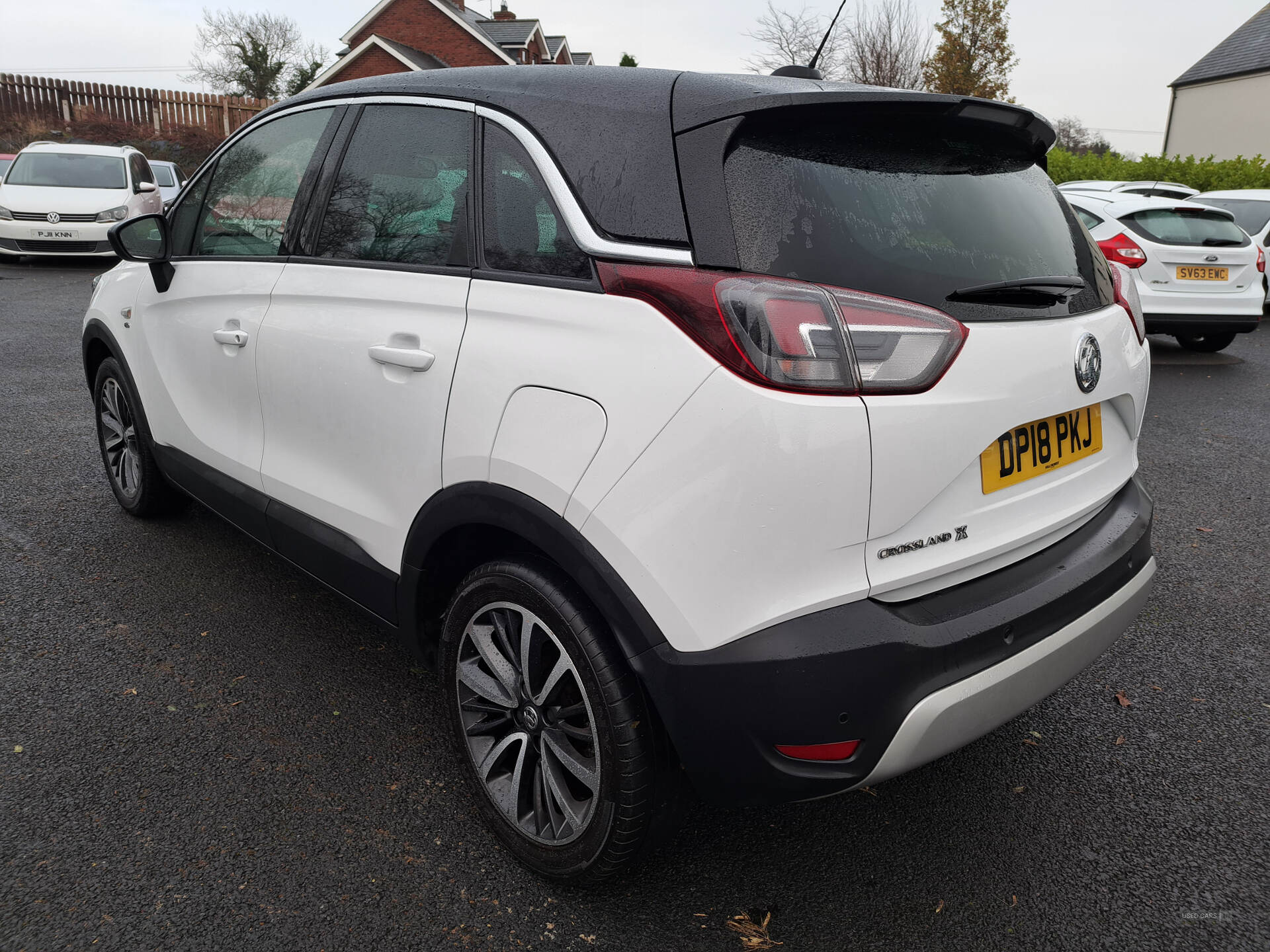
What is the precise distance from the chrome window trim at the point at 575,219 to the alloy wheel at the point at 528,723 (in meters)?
0.82

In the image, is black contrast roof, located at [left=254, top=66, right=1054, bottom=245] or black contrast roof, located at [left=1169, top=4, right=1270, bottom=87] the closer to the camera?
black contrast roof, located at [left=254, top=66, right=1054, bottom=245]

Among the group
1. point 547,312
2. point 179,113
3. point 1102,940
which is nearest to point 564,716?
point 547,312

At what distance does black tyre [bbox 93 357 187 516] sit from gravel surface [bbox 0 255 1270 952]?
0.51 m

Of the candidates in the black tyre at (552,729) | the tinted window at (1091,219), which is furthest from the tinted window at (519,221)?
the tinted window at (1091,219)

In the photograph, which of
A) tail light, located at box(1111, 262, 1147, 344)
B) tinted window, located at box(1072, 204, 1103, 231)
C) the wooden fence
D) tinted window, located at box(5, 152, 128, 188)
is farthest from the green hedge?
the wooden fence

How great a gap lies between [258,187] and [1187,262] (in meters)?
9.17

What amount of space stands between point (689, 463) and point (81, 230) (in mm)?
15176

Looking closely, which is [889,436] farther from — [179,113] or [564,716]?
[179,113]

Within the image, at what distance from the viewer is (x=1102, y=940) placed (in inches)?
83.4

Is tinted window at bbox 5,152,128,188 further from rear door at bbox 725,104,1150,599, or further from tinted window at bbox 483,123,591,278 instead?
rear door at bbox 725,104,1150,599

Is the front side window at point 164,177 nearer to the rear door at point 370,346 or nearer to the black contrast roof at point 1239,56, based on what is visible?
the rear door at point 370,346

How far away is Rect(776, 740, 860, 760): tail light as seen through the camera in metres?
1.84

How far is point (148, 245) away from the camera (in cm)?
372

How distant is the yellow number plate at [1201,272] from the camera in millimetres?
9422
